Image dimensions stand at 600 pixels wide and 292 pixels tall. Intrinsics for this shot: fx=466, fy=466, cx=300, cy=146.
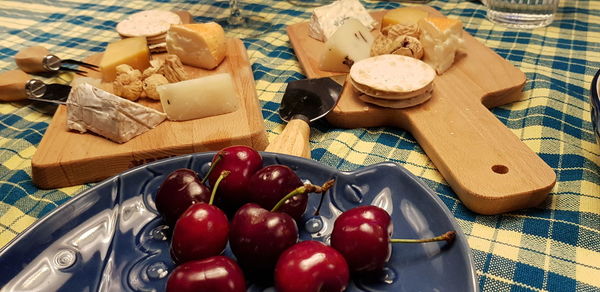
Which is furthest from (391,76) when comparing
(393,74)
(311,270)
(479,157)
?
(311,270)

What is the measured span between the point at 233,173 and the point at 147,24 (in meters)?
0.86

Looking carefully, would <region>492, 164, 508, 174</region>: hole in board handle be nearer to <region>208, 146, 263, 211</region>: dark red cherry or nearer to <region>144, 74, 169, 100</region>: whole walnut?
<region>208, 146, 263, 211</region>: dark red cherry

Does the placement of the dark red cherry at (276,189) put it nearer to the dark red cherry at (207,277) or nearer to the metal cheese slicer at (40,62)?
the dark red cherry at (207,277)

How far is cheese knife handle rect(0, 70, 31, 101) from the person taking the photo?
1041mm

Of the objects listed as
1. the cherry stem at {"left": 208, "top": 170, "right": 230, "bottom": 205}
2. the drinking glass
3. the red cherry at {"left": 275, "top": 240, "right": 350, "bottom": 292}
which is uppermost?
the cherry stem at {"left": 208, "top": 170, "right": 230, "bottom": 205}

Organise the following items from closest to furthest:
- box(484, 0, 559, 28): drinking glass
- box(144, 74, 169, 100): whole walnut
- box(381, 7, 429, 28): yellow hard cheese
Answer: box(144, 74, 169, 100): whole walnut
box(381, 7, 429, 28): yellow hard cheese
box(484, 0, 559, 28): drinking glass

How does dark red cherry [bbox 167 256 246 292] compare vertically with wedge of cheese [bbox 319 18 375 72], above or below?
above

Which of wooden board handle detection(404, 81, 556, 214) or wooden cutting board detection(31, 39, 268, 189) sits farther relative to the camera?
wooden cutting board detection(31, 39, 268, 189)

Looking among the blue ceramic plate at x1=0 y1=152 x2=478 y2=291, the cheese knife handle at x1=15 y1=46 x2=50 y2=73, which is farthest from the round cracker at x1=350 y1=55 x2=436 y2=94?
the cheese knife handle at x1=15 y1=46 x2=50 y2=73

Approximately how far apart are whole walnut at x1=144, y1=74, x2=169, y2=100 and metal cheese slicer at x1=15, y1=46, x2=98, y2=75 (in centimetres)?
26

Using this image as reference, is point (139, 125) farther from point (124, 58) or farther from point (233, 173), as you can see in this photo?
point (233, 173)

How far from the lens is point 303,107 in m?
0.91

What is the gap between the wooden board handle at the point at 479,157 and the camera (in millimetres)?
681

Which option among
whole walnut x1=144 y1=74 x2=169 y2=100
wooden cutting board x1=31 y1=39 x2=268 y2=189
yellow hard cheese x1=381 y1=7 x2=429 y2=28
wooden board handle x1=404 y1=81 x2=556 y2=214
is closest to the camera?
wooden board handle x1=404 y1=81 x2=556 y2=214
